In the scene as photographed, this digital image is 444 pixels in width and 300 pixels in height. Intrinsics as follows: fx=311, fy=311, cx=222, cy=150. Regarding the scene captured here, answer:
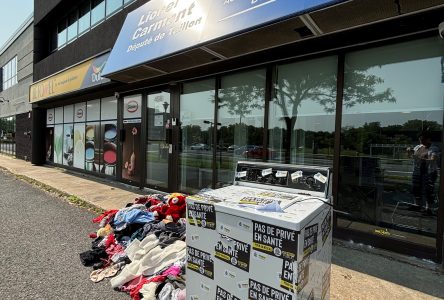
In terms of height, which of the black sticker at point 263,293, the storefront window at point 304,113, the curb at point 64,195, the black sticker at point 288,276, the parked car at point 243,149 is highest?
the storefront window at point 304,113

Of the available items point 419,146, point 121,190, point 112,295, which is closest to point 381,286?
point 419,146

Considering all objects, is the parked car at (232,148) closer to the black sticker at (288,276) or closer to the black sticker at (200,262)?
the black sticker at (200,262)

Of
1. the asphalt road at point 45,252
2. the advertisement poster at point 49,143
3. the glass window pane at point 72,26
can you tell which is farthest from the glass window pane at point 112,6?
the advertisement poster at point 49,143

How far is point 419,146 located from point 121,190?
7.27 meters

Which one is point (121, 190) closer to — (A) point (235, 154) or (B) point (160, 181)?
(B) point (160, 181)

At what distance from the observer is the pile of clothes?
3254mm

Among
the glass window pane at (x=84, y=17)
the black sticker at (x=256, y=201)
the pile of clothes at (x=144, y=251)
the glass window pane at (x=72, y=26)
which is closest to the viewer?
the black sticker at (x=256, y=201)

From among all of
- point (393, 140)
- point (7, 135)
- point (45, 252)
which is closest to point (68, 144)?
point (45, 252)

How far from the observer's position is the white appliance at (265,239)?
1.92 meters

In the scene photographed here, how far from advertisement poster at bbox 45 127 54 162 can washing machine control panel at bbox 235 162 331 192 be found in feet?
50.0

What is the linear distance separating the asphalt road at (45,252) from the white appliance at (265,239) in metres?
1.48

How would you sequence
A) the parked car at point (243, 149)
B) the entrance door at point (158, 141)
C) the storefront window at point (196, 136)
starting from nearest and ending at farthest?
the parked car at point (243, 149) < the storefront window at point (196, 136) < the entrance door at point (158, 141)

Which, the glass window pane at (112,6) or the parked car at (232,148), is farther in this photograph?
the glass window pane at (112,6)

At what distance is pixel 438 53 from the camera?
4.18 metres
